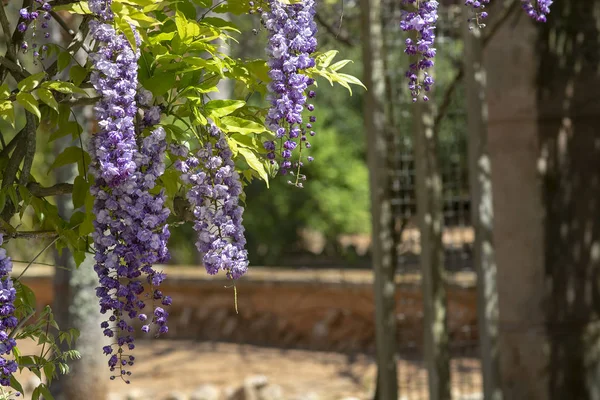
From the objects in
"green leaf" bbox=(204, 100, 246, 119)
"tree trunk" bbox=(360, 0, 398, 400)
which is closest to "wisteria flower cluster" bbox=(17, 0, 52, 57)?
"green leaf" bbox=(204, 100, 246, 119)

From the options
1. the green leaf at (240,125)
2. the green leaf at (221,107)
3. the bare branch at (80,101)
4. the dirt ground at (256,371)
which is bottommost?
the dirt ground at (256,371)

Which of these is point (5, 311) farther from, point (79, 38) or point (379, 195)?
point (379, 195)

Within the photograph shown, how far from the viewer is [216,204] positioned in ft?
6.11

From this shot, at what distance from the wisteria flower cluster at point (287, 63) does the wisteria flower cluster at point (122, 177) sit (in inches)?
9.8

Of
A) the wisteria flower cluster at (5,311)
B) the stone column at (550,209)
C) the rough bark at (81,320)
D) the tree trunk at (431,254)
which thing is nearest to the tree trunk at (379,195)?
the tree trunk at (431,254)

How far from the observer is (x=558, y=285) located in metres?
4.87

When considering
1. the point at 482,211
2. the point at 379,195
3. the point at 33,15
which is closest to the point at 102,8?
the point at 33,15

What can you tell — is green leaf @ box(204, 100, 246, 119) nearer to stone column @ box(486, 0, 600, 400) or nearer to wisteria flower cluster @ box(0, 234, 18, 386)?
wisteria flower cluster @ box(0, 234, 18, 386)

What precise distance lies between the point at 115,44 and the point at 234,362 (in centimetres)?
662

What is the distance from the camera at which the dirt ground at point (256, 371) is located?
6848mm

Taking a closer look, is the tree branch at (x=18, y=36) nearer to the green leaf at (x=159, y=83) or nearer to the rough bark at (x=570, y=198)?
the green leaf at (x=159, y=83)

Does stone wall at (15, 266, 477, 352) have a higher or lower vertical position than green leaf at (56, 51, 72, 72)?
lower

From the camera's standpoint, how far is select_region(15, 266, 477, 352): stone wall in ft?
28.2

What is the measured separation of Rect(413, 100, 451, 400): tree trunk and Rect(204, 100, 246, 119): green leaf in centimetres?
231
